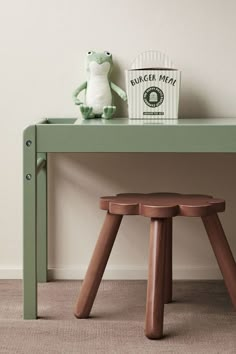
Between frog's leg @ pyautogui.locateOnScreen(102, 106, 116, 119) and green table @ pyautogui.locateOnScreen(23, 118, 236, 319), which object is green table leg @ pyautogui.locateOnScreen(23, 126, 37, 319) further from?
frog's leg @ pyautogui.locateOnScreen(102, 106, 116, 119)

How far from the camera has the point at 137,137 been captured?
2094 millimetres

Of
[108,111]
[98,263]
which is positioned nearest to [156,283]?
[98,263]

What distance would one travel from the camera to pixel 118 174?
2578 mm

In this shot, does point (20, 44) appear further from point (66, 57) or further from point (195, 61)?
point (195, 61)

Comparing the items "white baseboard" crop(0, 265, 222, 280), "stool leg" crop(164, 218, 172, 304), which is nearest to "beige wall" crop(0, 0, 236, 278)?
"white baseboard" crop(0, 265, 222, 280)

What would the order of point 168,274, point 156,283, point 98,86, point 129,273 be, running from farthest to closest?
point 129,273 < point 98,86 < point 168,274 < point 156,283

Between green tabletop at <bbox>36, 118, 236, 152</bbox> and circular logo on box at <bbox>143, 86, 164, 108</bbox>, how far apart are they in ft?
0.85

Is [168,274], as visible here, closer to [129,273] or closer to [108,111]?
[129,273]

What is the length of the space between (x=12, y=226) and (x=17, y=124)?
13.7 inches

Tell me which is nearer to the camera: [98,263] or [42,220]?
[98,263]

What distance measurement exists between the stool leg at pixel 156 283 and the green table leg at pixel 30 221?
0.34m

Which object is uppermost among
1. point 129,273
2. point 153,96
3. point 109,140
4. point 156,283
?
point 153,96

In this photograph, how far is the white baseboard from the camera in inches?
102

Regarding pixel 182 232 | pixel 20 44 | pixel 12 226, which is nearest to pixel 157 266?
pixel 182 232
